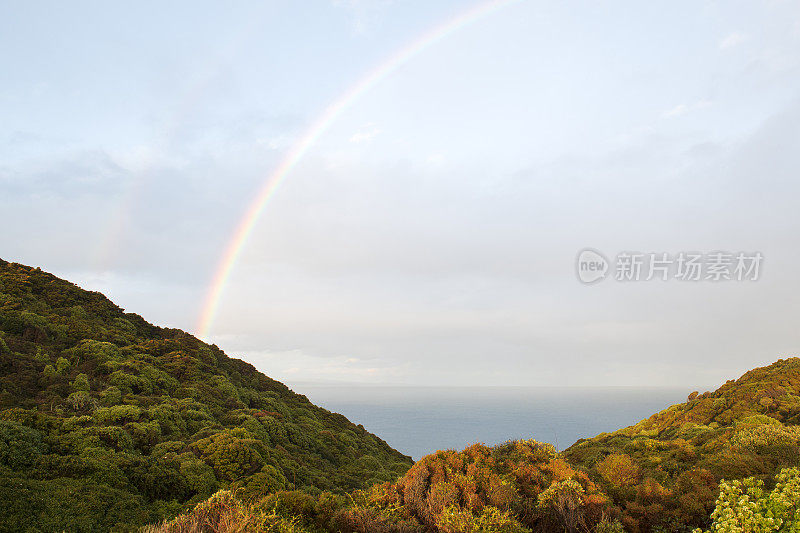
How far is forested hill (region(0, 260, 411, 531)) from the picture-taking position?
536 inches

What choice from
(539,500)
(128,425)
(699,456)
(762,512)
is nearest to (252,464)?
(128,425)

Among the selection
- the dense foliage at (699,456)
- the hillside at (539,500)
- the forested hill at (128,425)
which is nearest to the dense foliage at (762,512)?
the hillside at (539,500)

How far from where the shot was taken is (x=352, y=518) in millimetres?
11906

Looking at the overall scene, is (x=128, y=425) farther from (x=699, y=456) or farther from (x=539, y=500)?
(x=699, y=456)

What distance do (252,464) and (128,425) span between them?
5858 millimetres

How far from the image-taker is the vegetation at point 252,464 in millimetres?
11680

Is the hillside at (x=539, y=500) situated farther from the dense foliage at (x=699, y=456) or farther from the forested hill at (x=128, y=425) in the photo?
the forested hill at (x=128, y=425)

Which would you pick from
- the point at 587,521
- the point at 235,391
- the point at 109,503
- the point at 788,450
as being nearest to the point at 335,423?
the point at 235,391

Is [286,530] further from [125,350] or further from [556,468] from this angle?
[125,350]

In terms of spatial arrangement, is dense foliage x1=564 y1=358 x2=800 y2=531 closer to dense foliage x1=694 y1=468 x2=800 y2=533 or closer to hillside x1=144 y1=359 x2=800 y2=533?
hillside x1=144 y1=359 x2=800 y2=533

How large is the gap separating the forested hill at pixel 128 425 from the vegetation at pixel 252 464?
8 centimetres

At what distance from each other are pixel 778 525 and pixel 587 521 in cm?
457

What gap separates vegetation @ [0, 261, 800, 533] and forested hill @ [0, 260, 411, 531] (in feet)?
0.27

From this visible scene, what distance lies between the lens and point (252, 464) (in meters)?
19.8
